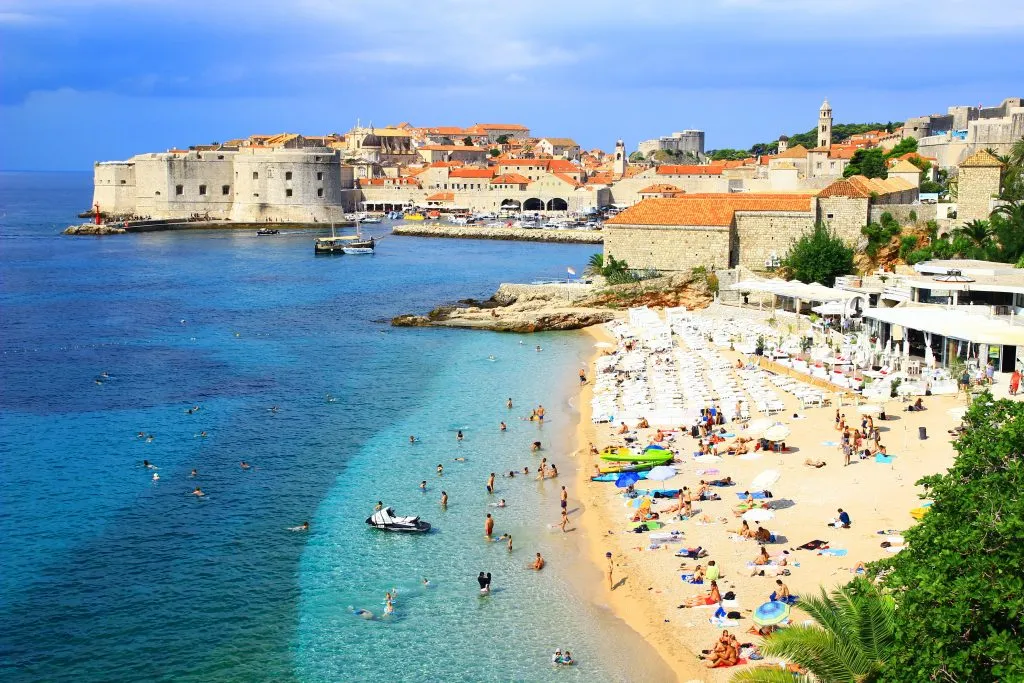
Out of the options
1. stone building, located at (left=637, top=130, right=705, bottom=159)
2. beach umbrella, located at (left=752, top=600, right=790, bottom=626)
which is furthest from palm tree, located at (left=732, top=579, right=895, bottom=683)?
stone building, located at (left=637, top=130, right=705, bottom=159)

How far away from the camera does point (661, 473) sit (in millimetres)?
15375

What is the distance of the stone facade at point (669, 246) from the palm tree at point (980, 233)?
23.1ft

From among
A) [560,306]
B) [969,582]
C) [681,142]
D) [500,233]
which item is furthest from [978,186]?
[681,142]

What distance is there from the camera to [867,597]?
8.28 m

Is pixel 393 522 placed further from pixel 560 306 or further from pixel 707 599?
pixel 560 306

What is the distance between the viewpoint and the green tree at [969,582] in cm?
705

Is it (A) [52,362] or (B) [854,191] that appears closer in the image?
(A) [52,362]

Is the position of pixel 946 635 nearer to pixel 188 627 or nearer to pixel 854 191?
pixel 188 627

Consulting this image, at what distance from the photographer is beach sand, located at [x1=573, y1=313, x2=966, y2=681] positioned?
11.4m

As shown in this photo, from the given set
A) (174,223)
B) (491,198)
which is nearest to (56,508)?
(174,223)

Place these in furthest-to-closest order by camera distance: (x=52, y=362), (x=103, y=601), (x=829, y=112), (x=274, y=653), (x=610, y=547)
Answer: (x=829, y=112)
(x=52, y=362)
(x=610, y=547)
(x=103, y=601)
(x=274, y=653)

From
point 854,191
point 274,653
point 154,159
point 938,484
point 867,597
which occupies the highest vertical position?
point 154,159

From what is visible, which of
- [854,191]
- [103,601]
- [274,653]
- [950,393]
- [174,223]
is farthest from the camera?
[174,223]

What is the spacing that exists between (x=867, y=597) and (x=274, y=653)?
6.30m
